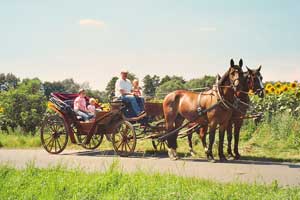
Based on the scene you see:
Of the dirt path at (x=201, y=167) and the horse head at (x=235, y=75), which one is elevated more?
the horse head at (x=235, y=75)

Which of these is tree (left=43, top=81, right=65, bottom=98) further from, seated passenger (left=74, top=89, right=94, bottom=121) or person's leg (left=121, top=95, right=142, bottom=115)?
person's leg (left=121, top=95, right=142, bottom=115)

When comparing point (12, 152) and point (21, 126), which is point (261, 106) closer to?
point (12, 152)

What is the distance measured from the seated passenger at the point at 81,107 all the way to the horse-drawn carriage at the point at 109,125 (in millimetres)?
151

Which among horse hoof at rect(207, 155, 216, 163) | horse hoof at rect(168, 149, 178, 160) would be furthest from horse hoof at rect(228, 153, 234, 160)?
horse hoof at rect(168, 149, 178, 160)

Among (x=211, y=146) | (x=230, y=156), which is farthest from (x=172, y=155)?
(x=230, y=156)

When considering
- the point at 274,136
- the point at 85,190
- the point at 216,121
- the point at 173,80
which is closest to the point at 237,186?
the point at 85,190

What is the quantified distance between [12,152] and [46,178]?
597cm

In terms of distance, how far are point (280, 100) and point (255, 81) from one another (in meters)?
4.64

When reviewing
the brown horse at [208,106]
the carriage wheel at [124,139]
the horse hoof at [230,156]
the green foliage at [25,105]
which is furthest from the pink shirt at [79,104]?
the green foliage at [25,105]

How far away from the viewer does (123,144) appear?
41.5 feet

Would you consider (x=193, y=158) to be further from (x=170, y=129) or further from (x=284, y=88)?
(x=284, y=88)

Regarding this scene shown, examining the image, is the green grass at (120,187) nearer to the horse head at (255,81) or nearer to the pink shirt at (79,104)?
the horse head at (255,81)

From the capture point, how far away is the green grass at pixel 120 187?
6739 millimetres

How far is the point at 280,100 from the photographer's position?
15.5m
